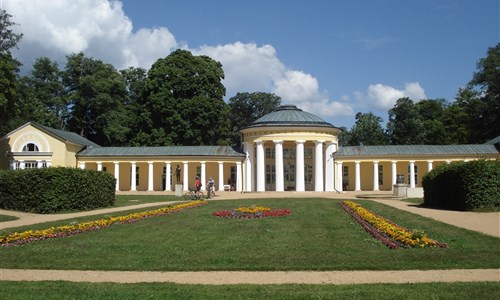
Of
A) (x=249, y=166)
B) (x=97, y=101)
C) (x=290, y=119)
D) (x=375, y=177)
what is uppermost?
(x=97, y=101)

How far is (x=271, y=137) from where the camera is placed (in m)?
50.8

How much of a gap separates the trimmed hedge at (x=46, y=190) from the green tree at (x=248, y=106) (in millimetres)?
67665

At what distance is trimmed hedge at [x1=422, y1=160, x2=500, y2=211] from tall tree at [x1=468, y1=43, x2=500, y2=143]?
41.9 m

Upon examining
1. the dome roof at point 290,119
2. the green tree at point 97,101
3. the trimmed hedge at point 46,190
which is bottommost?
the trimmed hedge at point 46,190

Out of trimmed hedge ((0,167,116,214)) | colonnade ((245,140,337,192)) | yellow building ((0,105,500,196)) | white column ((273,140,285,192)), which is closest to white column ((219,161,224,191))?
yellow building ((0,105,500,196))

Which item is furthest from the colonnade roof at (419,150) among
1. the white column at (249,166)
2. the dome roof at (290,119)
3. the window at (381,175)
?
the white column at (249,166)

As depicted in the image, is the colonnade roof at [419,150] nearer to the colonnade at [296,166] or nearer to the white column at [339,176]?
the white column at [339,176]

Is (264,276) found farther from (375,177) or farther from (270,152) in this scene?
(270,152)

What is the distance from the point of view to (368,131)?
77062 millimetres

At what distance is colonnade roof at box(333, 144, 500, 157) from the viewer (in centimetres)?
5253

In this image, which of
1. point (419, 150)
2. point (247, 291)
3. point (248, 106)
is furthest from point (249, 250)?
point (248, 106)

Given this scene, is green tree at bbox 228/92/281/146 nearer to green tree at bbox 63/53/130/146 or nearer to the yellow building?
green tree at bbox 63/53/130/146

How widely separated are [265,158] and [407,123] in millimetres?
25640

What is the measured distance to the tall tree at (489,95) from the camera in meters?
63.0
